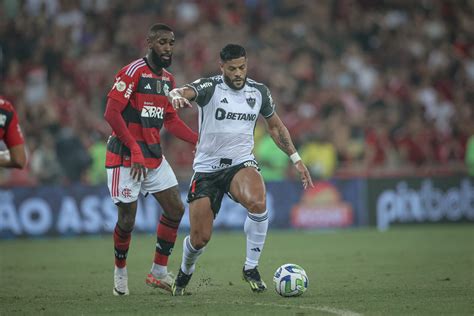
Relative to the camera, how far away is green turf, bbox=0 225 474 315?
862 cm

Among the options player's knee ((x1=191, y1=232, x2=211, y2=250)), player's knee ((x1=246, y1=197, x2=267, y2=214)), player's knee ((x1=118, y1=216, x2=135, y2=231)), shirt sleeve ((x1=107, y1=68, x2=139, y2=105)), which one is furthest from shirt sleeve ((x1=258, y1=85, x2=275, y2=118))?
player's knee ((x1=118, y1=216, x2=135, y2=231))

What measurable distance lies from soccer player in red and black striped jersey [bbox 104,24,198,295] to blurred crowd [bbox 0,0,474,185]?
9.98 metres

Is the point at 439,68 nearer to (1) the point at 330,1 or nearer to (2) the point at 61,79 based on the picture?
(1) the point at 330,1

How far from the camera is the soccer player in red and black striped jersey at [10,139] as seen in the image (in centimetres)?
856

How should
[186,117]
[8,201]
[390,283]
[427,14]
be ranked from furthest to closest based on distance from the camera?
[427,14]
[186,117]
[8,201]
[390,283]

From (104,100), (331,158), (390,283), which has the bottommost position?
(390,283)

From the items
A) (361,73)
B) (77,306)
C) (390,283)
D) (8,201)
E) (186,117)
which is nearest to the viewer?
(77,306)

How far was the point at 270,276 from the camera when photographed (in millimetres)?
11586

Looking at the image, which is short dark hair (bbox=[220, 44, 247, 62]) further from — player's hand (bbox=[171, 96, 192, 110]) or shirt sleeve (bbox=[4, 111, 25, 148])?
shirt sleeve (bbox=[4, 111, 25, 148])

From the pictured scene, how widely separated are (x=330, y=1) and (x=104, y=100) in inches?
300

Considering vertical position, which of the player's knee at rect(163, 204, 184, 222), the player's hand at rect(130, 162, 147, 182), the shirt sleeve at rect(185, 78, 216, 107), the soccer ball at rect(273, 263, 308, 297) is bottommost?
the soccer ball at rect(273, 263, 308, 297)

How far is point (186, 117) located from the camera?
838 inches

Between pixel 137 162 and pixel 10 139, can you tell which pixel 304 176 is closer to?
pixel 137 162

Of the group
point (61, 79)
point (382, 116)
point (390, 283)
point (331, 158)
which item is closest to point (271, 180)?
point (331, 158)
